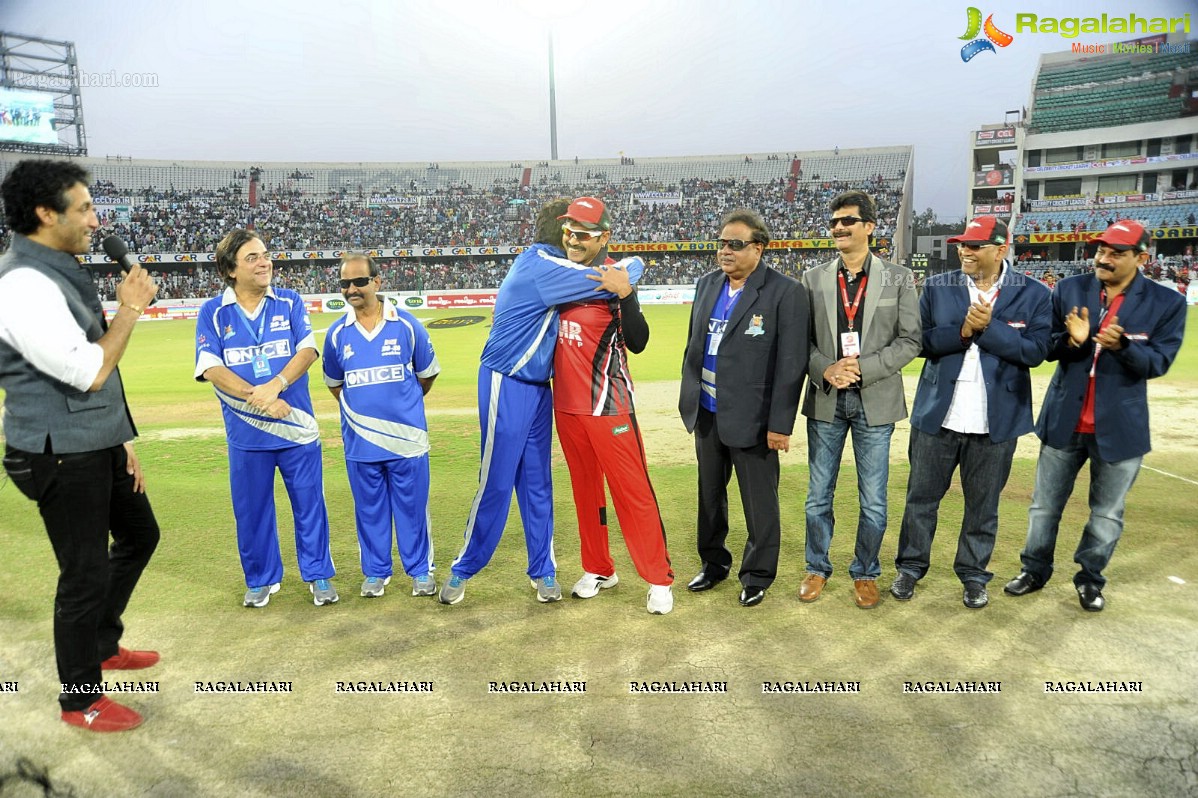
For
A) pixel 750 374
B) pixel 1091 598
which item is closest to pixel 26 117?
pixel 750 374

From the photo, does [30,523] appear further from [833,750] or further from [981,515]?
[981,515]

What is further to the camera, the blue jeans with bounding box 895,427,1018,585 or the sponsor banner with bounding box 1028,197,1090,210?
the sponsor banner with bounding box 1028,197,1090,210

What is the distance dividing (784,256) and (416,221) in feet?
83.5

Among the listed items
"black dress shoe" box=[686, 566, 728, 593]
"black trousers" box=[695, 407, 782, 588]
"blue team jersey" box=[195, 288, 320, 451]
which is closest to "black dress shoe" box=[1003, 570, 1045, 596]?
"black trousers" box=[695, 407, 782, 588]

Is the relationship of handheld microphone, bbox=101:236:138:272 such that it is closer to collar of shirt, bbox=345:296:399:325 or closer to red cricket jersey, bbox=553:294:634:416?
collar of shirt, bbox=345:296:399:325

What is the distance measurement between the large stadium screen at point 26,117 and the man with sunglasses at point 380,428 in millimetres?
57244

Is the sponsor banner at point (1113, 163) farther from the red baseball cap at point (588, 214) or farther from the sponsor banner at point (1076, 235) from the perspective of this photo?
the red baseball cap at point (588, 214)

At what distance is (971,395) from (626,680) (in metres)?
2.67

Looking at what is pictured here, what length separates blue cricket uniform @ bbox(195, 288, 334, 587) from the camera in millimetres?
4555

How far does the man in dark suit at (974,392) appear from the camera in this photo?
4410 mm

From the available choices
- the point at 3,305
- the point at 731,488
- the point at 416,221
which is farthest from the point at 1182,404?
the point at 416,221

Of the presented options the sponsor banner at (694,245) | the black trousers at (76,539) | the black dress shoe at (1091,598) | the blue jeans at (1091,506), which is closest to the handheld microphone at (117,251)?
the black trousers at (76,539)

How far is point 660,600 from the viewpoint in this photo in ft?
14.7

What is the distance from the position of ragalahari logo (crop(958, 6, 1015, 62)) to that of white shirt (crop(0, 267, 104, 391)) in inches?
2484
